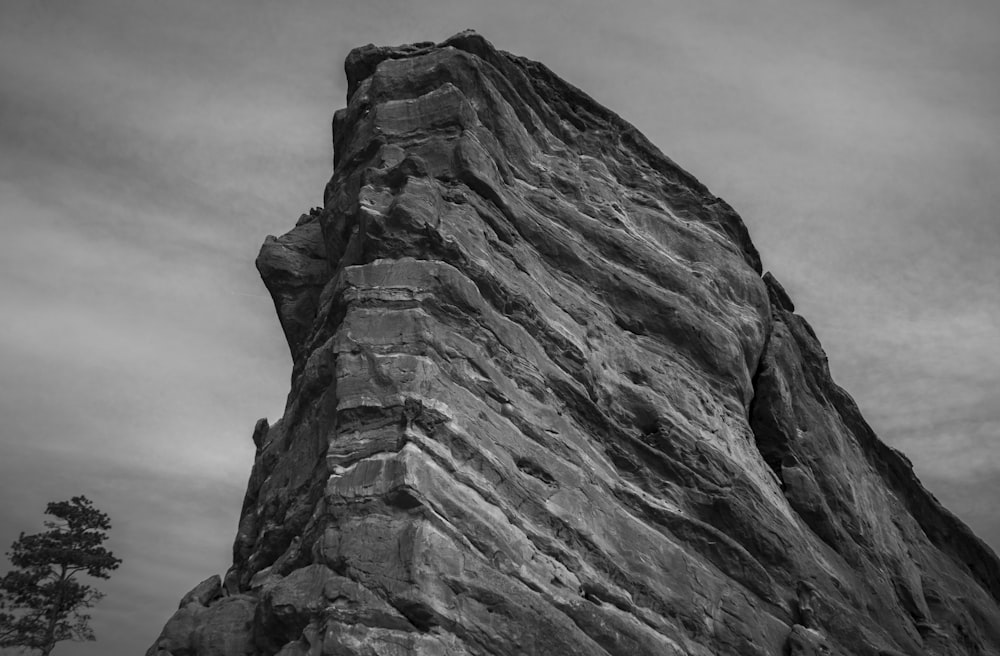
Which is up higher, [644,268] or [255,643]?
[644,268]

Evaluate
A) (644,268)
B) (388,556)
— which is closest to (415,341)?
(388,556)

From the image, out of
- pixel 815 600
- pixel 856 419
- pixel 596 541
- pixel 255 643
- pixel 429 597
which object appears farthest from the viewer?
pixel 856 419

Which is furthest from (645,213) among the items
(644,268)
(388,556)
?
(388,556)

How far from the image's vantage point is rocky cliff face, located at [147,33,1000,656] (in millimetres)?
28312

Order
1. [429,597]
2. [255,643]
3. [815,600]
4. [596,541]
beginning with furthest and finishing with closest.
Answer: [815,600] < [596,541] < [255,643] < [429,597]

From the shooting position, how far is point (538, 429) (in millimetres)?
33031

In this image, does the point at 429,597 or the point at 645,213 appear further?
the point at 645,213

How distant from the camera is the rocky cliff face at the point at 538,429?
28.3m

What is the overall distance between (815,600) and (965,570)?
67.7 ft

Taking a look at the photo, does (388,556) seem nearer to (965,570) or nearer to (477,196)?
(477,196)

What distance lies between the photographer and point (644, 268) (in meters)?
42.3

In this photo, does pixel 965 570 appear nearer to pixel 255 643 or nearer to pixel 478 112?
pixel 478 112

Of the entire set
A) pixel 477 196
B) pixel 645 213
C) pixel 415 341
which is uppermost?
pixel 645 213

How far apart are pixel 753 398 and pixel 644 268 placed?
7458 mm
